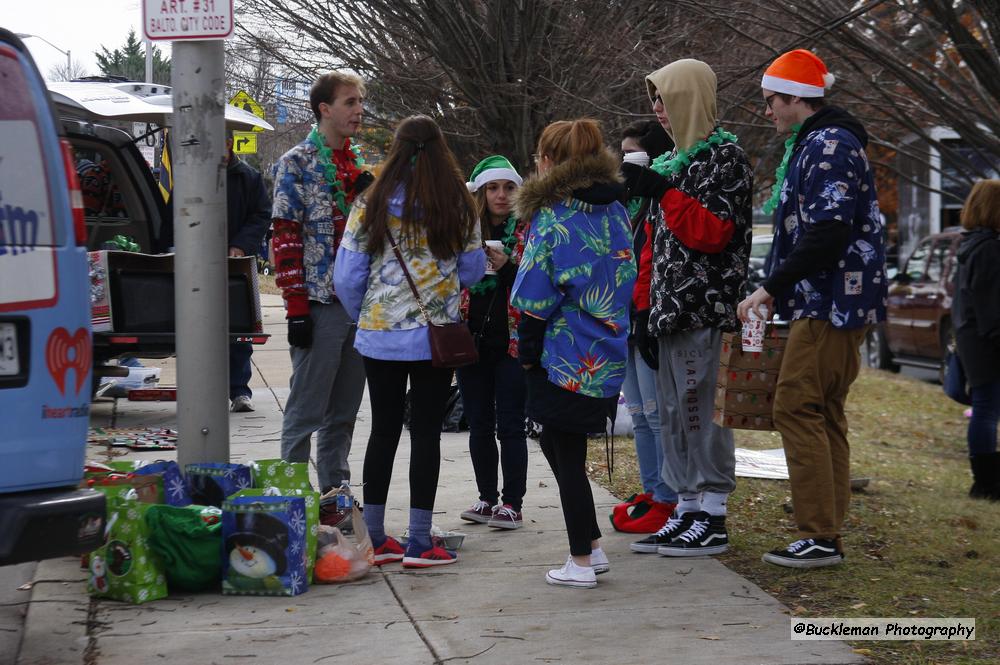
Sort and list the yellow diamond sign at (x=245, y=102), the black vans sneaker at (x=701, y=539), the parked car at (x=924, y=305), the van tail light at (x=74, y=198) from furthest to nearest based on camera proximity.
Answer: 1. the yellow diamond sign at (x=245, y=102)
2. the parked car at (x=924, y=305)
3. the black vans sneaker at (x=701, y=539)
4. the van tail light at (x=74, y=198)

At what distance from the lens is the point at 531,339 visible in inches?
202

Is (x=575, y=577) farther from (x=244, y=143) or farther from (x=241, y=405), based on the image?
(x=244, y=143)

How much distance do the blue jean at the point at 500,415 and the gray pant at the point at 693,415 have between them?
820 millimetres

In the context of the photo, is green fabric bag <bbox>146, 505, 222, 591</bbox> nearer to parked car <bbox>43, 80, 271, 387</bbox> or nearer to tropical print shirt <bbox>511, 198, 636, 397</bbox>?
tropical print shirt <bbox>511, 198, 636, 397</bbox>

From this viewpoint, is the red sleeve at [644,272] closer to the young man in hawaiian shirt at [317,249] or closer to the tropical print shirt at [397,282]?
the tropical print shirt at [397,282]

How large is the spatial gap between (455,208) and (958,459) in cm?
641

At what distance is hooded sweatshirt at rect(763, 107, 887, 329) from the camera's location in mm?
5203

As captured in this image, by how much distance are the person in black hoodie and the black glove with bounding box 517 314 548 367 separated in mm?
3664

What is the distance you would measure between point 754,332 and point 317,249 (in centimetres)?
200

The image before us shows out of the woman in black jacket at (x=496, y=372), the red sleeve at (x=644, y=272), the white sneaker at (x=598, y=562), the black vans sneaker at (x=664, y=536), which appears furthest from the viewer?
the woman in black jacket at (x=496, y=372)

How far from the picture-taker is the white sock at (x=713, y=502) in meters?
5.77

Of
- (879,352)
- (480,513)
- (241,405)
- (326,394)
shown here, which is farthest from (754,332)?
(879,352)

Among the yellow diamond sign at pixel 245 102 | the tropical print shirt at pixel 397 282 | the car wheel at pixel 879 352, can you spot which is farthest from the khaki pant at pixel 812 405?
the car wheel at pixel 879 352

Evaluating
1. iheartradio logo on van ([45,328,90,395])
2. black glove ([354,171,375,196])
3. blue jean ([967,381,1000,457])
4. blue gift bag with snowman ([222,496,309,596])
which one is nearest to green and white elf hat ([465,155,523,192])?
black glove ([354,171,375,196])
